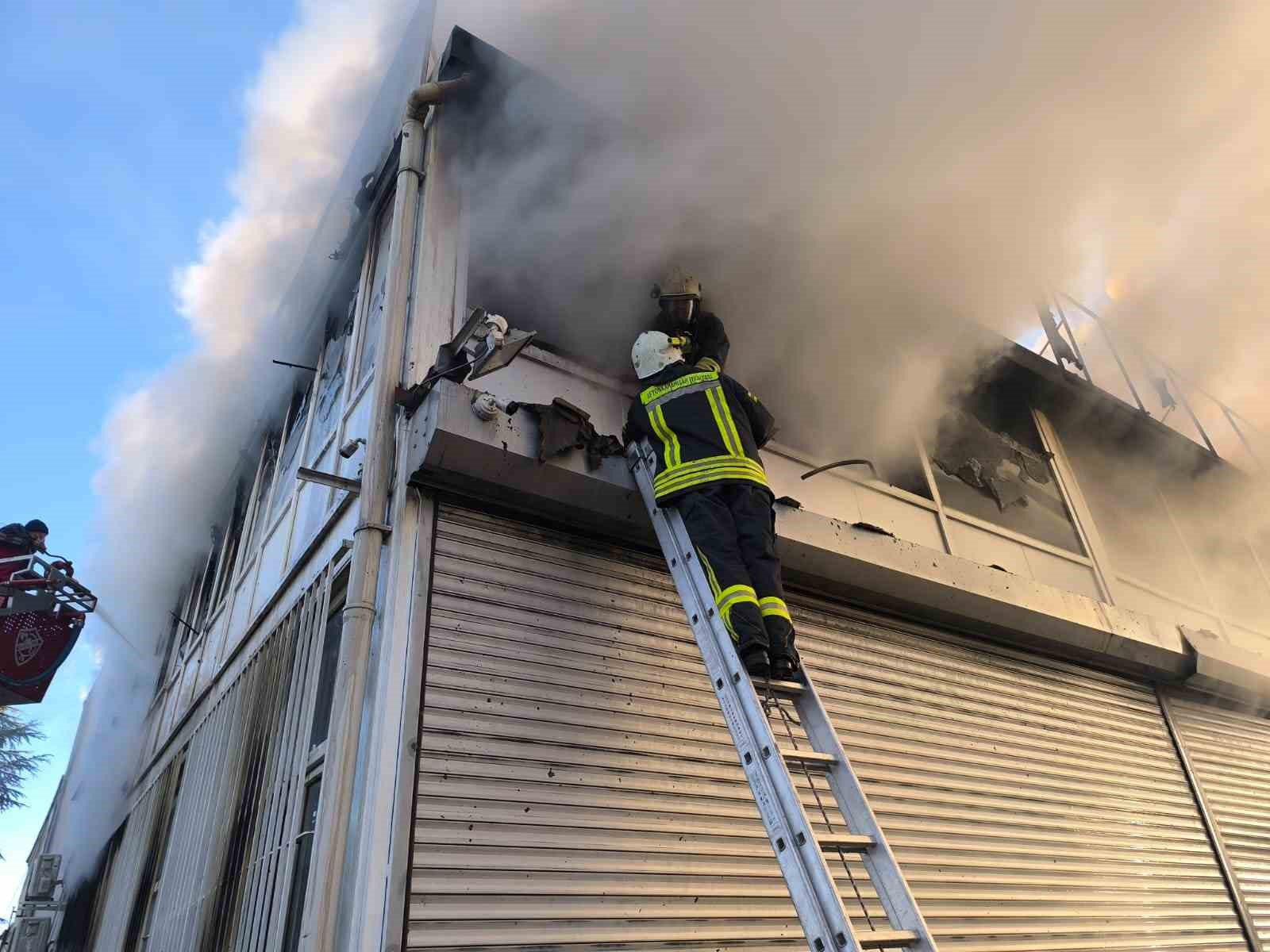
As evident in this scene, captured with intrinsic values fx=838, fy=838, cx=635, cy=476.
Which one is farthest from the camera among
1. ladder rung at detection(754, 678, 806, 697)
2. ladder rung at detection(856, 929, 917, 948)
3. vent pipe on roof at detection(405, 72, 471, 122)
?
vent pipe on roof at detection(405, 72, 471, 122)

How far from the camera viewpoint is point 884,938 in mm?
2098

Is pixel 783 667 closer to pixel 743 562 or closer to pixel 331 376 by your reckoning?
pixel 743 562

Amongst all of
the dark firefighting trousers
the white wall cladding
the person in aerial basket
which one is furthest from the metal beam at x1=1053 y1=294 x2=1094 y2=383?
the person in aerial basket

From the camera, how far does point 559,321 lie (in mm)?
5172

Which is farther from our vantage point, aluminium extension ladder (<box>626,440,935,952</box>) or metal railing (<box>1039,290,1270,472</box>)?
metal railing (<box>1039,290,1270,472</box>)

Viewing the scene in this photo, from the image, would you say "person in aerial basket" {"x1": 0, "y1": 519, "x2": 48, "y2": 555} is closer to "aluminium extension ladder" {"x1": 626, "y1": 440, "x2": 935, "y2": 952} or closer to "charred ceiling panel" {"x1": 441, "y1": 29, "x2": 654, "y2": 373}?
"charred ceiling panel" {"x1": 441, "y1": 29, "x2": 654, "y2": 373}

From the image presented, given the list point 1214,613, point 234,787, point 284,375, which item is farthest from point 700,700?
point 1214,613

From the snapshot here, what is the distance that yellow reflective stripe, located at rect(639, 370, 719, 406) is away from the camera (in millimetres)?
3582

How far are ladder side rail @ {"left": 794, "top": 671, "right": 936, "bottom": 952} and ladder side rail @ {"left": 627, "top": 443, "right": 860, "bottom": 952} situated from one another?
0.73 ft

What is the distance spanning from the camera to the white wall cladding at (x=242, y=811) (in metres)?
3.34

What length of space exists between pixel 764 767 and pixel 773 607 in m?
0.61

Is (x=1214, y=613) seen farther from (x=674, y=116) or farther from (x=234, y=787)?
(x=234, y=787)

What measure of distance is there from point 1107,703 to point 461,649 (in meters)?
4.75

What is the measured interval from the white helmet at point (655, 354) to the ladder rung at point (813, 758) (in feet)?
6.15
